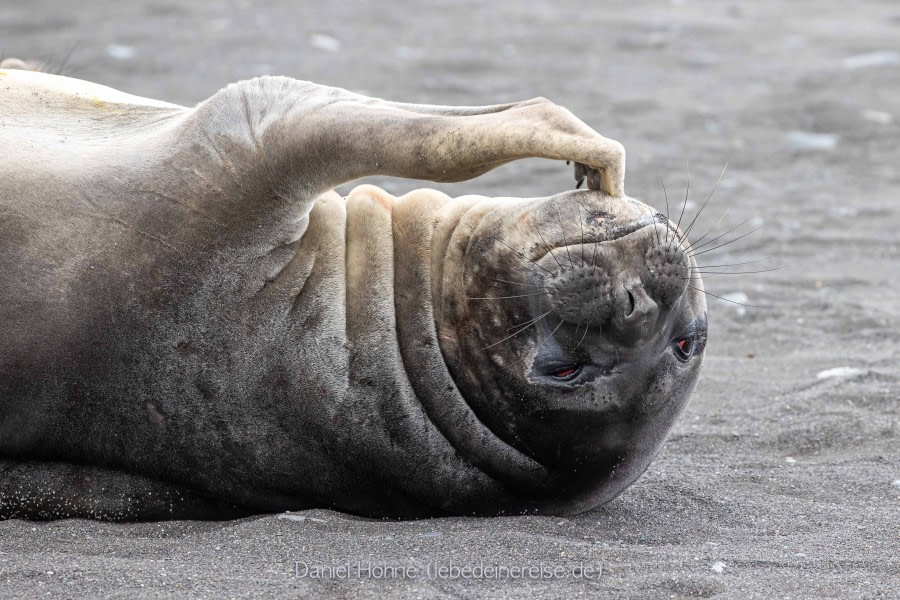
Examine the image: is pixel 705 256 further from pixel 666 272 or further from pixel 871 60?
pixel 871 60

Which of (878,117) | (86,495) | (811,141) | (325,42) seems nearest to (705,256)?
(811,141)

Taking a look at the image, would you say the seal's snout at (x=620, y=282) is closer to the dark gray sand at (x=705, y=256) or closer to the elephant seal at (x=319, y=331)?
the elephant seal at (x=319, y=331)

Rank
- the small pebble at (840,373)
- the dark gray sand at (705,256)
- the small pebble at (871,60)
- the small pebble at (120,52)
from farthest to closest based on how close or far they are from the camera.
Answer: the small pebble at (871,60) → the small pebble at (120,52) → the small pebble at (840,373) → the dark gray sand at (705,256)

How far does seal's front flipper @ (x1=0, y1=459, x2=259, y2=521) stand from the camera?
356 cm

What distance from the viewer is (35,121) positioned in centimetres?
396

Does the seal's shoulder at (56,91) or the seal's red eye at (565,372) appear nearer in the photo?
the seal's red eye at (565,372)

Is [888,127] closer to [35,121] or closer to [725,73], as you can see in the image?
[725,73]

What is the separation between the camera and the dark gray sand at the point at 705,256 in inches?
126

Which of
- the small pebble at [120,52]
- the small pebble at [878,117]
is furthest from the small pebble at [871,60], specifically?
the small pebble at [120,52]

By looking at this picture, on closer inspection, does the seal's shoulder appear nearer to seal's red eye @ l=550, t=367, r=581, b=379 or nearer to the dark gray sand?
the dark gray sand

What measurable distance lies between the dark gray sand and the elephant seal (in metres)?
0.17

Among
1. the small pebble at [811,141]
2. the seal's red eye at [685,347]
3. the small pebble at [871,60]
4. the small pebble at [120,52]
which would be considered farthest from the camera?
the small pebble at [871,60]

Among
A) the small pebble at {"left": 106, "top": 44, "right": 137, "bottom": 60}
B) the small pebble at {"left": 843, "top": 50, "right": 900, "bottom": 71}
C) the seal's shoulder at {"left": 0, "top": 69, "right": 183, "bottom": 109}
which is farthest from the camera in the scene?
the small pebble at {"left": 843, "top": 50, "right": 900, "bottom": 71}

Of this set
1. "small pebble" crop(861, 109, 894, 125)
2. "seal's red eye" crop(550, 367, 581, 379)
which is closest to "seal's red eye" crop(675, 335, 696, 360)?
"seal's red eye" crop(550, 367, 581, 379)
